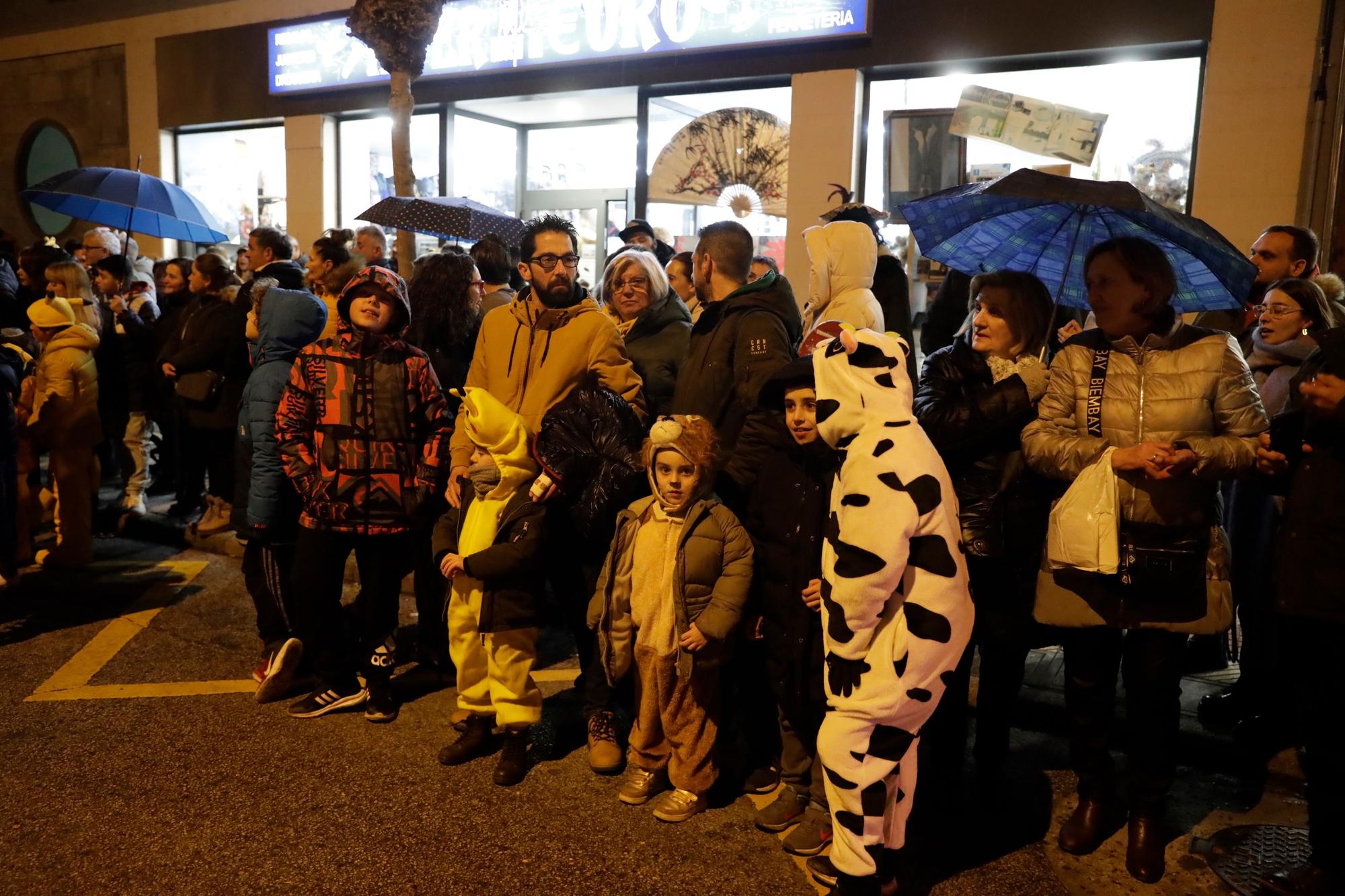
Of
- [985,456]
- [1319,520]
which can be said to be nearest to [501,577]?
[985,456]

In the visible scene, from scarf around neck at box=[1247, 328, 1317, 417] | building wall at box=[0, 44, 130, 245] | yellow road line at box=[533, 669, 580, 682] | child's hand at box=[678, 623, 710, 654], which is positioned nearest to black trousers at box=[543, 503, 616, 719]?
child's hand at box=[678, 623, 710, 654]

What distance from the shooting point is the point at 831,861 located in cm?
320

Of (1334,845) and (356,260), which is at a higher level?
(356,260)

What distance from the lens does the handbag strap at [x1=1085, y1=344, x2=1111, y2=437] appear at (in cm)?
352

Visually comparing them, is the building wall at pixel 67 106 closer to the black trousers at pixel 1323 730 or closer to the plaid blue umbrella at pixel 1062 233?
the plaid blue umbrella at pixel 1062 233

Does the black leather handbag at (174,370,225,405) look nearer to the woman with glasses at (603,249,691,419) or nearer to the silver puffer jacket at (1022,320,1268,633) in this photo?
the woman with glasses at (603,249,691,419)

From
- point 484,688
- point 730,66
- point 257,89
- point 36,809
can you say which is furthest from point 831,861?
point 257,89

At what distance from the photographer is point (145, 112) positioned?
14922mm

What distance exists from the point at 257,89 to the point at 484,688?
39.1ft

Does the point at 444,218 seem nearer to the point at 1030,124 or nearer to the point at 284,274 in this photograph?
the point at 284,274

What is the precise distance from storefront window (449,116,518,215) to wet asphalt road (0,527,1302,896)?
28.2 ft

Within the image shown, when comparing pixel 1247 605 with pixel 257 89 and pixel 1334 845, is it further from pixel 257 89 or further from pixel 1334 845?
pixel 257 89

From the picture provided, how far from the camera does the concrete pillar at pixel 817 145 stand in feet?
31.2

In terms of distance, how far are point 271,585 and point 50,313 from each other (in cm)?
330
